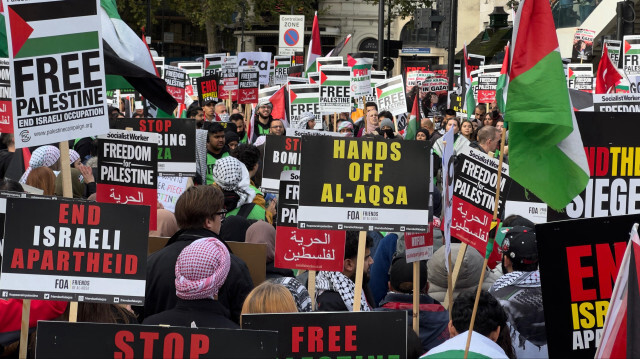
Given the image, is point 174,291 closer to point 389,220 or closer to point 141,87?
point 389,220

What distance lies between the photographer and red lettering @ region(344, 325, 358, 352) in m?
4.52

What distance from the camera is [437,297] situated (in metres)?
6.41

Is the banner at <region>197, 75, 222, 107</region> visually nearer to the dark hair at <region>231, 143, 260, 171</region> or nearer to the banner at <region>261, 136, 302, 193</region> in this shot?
the dark hair at <region>231, 143, 260, 171</region>

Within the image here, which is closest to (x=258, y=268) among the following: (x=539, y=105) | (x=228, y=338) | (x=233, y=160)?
(x=233, y=160)

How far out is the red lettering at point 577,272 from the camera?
441cm

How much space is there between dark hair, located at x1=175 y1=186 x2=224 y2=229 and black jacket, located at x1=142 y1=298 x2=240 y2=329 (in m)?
0.87

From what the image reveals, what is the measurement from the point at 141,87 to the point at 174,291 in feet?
9.58

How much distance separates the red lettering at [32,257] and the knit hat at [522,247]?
254 cm

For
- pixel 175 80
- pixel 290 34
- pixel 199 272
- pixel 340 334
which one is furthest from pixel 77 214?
pixel 290 34

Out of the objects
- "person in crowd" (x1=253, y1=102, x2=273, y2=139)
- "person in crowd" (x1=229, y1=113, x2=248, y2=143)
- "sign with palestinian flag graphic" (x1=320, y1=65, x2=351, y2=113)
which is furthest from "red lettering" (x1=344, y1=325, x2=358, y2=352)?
"sign with palestinian flag graphic" (x1=320, y1=65, x2=351, y2=113)

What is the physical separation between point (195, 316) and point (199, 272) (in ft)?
0.70

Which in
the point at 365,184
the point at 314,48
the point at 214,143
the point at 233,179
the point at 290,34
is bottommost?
the point at 214,143

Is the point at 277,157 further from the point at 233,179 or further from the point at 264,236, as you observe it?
the point at 264,236

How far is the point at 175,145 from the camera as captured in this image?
938cm
